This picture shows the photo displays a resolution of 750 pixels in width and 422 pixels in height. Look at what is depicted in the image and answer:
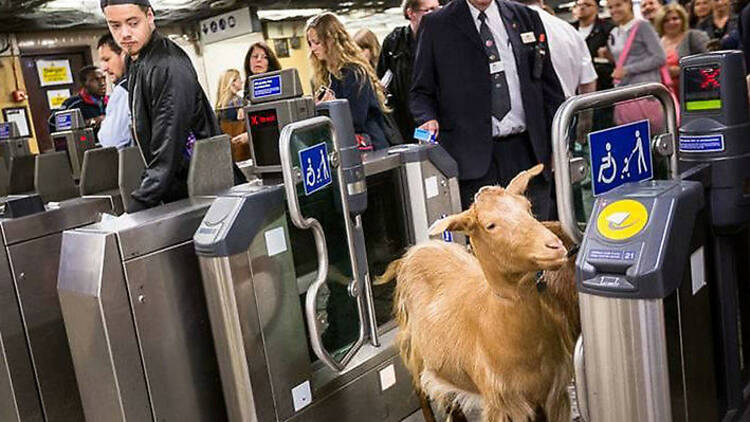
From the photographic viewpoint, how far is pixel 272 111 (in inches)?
96.2

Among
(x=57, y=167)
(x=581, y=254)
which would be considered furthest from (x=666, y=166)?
(x=57, y=167)

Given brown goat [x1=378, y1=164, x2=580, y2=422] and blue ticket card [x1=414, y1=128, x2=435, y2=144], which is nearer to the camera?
brown goat [x1=378, y1=164, x2=580, y2=422]

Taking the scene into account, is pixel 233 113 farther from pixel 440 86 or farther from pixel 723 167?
pixel 723 167

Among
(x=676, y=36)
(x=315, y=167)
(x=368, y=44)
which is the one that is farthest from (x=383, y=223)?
(x=676, y=36)

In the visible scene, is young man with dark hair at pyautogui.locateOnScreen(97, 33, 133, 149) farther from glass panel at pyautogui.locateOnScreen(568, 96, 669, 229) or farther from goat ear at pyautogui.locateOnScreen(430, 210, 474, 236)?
glass panel at pyautogui.locateOnScreen(568, 96, 669, 229)

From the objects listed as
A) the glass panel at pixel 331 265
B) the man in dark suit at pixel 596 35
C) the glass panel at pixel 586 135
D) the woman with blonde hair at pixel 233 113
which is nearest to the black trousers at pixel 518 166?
the glass panel at pixel 331 265

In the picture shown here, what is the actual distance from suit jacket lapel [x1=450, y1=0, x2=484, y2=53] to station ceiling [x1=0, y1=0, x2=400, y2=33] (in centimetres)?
674

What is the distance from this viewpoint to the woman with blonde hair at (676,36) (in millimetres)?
5023

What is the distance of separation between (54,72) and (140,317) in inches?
366

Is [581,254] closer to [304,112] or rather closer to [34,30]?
[304,112]

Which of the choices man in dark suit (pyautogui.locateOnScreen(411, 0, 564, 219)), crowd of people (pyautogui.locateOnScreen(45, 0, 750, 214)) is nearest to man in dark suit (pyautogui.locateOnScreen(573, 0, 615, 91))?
crowd of people (pyautogui.locateOnScreen(45, 0, 750, 214))

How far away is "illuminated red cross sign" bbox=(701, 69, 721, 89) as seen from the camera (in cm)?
188

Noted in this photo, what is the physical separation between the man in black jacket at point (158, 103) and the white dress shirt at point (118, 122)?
690 millimetres

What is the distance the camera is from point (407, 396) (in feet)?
9.38
